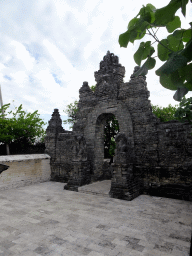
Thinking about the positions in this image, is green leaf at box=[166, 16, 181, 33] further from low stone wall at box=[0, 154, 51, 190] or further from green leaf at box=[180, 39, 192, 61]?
low stone wall at box=[0, 154, 51, 190]

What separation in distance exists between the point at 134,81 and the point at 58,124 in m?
5.14

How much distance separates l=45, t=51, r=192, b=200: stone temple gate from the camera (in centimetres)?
644

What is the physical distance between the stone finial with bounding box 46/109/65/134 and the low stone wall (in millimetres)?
1507

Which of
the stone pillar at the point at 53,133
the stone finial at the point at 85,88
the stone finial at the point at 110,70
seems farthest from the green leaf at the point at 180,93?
the stone pillar at the point at 53,133

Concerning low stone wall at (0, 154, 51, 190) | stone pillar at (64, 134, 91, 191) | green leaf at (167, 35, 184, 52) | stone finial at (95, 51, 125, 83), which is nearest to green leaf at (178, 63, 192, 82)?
green leaf at (167, 35, 184, 52)

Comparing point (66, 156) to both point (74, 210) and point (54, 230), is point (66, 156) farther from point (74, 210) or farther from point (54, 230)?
point (54, 230)

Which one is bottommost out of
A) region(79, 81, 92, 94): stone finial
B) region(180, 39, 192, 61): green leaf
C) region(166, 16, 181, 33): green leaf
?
region(180, 39, 192, 61): green leaf

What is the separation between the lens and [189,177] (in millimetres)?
6184

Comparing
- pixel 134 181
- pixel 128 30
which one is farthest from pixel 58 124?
pixel 128 30

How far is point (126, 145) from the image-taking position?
6926 millimetres

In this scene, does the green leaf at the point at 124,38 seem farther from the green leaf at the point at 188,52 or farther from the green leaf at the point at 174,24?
the green leaf at the point at 188,52

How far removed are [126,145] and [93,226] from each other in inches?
134

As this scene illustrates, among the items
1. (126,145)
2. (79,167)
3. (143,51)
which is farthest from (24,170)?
(143,51)

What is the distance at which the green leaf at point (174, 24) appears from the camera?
3.67ft
